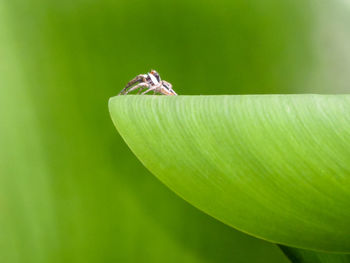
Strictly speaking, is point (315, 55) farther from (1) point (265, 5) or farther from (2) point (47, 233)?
(2) point (47, 233)

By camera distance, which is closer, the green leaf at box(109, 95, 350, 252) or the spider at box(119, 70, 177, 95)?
the green leaf at box(109, 95, 350, 252)

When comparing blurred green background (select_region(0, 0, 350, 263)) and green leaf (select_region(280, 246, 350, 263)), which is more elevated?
blurred green background (select_region(0, 0, 350, 263))

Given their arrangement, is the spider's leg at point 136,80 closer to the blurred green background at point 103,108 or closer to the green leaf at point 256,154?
the blurred green background at point 103,108

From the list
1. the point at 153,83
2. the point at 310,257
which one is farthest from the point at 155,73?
the point at 310,257

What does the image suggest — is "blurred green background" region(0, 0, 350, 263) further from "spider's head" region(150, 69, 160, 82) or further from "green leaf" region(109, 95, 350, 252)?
"green leaf" region(109, 95, 350, 252)

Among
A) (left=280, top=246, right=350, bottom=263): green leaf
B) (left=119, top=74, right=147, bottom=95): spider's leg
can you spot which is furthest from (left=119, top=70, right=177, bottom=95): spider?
(left=280, top=246, right=350, bottom=263): green leaf

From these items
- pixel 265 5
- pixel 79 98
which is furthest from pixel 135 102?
pixel 265 5

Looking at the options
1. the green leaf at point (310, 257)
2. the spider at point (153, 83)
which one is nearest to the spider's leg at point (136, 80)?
the spider at point (153, 83)
